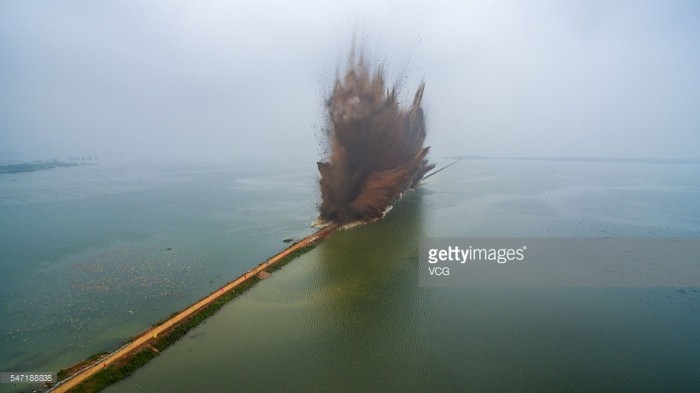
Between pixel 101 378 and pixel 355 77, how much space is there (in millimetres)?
22558

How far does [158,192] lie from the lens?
4241cm

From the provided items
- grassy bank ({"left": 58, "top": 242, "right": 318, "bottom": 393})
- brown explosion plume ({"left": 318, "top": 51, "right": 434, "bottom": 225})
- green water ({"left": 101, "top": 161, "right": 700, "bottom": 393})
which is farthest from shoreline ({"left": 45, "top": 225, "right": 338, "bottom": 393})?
brown explosion plume ({"left": 318, "top": 51, "right": 434, "bottom": 225})

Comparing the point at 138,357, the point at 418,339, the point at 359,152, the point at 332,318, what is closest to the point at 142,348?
the point at 138,357

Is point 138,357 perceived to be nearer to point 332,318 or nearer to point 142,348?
point 142,348

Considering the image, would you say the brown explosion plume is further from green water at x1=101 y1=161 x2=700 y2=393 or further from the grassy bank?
the grassy bank

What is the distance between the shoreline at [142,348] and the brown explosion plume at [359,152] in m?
10.7

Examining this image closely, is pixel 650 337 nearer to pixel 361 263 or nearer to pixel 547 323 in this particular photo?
pixel 547 323

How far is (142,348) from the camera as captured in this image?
31.8ft

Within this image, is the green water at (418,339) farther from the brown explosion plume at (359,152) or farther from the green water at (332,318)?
the brown explosion plume at (359,152)

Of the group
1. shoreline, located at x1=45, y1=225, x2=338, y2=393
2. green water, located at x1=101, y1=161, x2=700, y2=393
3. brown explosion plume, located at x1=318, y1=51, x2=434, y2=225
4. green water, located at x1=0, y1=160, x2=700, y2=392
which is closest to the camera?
shoreline, located at x1=45, y1=225, x2=338, y2=393

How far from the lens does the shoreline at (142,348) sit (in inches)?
333

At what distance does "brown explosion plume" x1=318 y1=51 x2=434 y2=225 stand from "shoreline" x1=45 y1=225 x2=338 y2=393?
1070 cm

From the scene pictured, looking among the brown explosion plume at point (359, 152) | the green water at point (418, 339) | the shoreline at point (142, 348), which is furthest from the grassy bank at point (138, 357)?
the brown explosion plume at point (359, 152)

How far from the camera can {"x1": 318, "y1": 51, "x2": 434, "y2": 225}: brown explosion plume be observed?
24547mm
